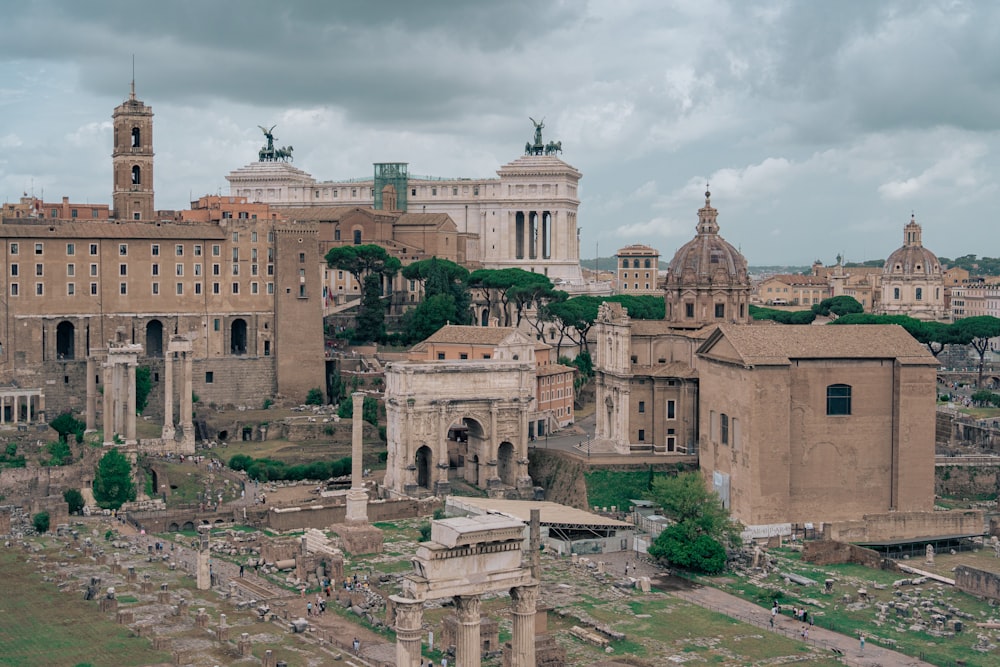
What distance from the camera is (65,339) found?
255 ft

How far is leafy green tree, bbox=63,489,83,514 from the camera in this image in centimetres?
6153

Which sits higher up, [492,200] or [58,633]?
[492,200]

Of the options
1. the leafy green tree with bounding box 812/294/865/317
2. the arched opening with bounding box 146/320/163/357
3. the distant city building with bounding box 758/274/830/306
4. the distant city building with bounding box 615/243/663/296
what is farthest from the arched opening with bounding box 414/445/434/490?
the distant city building with bounding box 758/274/830/306

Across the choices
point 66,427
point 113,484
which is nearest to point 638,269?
point 66,427

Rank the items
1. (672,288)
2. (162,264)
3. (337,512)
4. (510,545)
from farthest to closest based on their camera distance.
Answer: (162,264) < (672,288) < (337,512) < (510,545)

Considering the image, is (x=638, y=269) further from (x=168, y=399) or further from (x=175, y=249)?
(x=168, y=399)

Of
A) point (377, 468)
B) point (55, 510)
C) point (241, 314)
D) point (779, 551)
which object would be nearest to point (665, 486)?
point (779, 551)

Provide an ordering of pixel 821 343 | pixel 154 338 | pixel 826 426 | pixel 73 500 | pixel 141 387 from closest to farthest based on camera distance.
Answer: pixel 826 426 → pixel 821 343 → pixel 73 500 → pixel 141 387 → pixel 154 338

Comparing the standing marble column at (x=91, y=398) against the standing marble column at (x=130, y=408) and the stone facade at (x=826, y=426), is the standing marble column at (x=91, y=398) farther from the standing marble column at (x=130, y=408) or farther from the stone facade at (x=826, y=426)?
the stone facade at (x=826, y=426)

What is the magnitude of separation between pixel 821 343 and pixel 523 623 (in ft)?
108

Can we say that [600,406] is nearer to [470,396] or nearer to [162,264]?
[470,396]

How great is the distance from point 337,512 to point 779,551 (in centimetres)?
1946

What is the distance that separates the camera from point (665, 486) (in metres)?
58.7

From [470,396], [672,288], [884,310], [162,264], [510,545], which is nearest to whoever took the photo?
[510,545]
